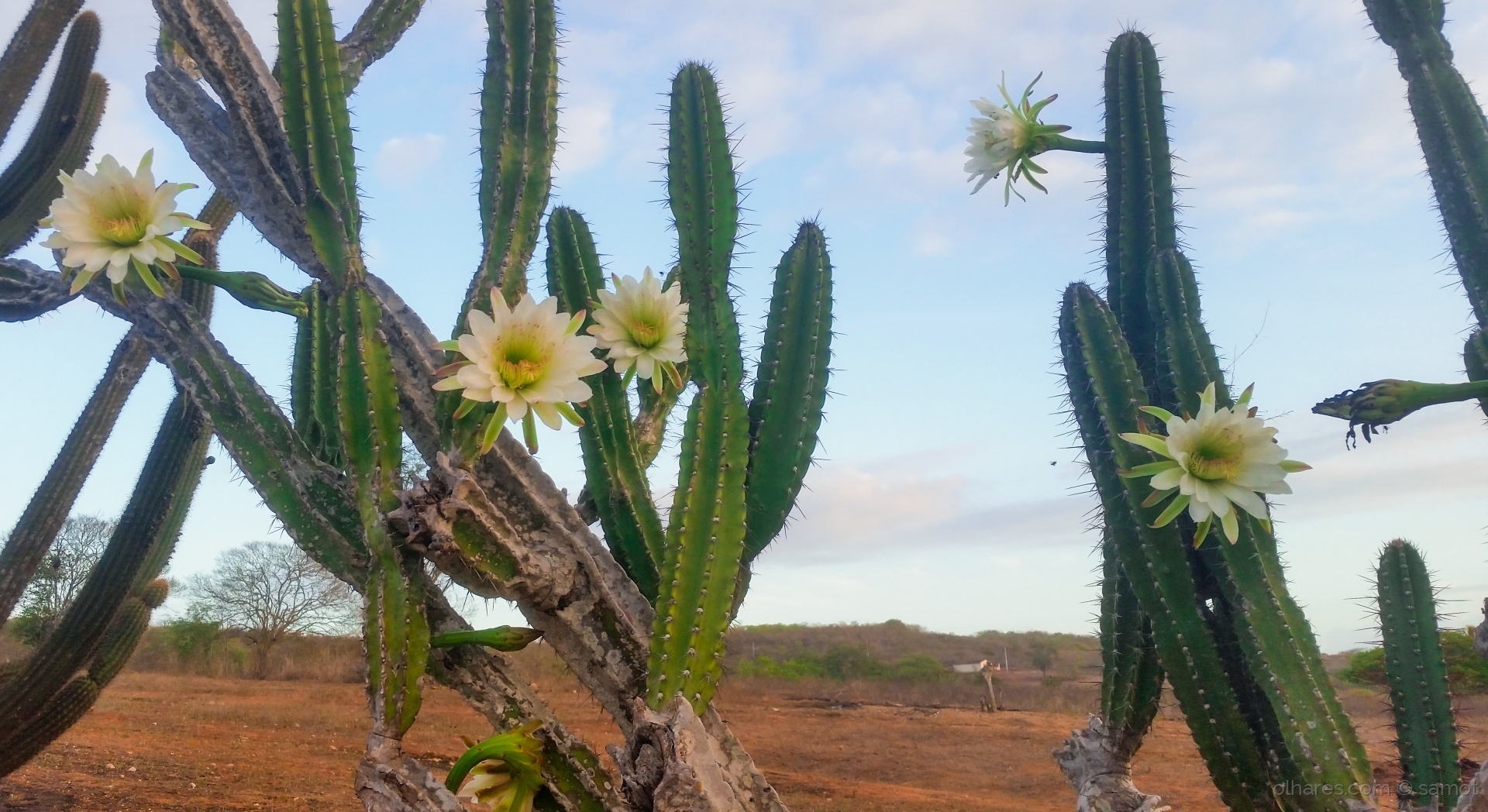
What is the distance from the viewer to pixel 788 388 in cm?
211

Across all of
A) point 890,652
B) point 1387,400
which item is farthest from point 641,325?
point 890,652

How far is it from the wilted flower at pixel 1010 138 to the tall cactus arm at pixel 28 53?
18.7 feet

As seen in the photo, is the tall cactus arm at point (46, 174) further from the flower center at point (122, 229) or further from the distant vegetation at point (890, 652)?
the distant vegetation at point (890, 652)

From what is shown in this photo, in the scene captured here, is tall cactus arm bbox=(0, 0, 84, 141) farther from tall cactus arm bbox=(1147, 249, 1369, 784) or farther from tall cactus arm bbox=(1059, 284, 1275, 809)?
tall cactus arm bbox=(1147, 249, 1369, 784)

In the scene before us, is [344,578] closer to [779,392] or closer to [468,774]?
[468,774]

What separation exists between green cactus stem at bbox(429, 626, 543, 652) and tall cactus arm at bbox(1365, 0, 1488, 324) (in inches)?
81.4

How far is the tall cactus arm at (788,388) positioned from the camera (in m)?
2.07

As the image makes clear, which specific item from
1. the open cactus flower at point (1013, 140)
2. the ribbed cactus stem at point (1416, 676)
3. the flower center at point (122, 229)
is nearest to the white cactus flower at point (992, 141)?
the open cactus flower at point (1013, 140)

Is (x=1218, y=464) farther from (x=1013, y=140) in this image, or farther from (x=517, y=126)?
(x=517, y=126)

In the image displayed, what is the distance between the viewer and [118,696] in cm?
1418

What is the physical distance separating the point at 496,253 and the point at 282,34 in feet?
2.30

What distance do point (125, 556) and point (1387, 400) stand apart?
5601 mm

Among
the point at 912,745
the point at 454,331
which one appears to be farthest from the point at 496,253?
the point at 912,745

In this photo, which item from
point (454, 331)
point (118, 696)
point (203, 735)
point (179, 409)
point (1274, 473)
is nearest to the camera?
point (1274, 473)
